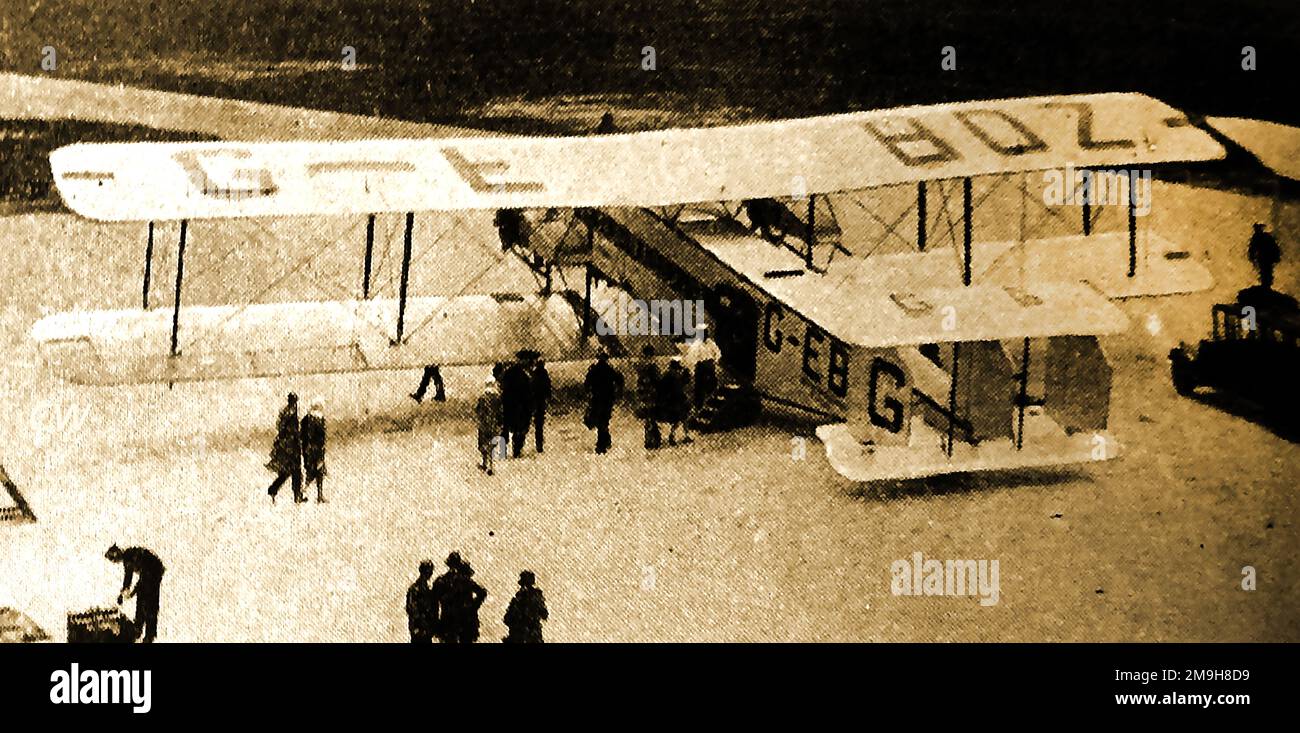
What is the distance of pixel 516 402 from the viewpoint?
6242mm

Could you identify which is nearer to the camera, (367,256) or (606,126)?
(606,126)

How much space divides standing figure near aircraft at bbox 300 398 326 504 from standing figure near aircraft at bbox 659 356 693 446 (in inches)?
46.7

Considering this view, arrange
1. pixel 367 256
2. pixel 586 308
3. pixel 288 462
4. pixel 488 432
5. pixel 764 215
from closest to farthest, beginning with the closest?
pixel 288 462
pixel 488 432
pixel 367 256
pixel 586 308
pixel 764 215

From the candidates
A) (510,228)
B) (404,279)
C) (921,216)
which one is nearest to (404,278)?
(404,279)

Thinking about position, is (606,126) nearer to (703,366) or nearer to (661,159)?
(661,159)

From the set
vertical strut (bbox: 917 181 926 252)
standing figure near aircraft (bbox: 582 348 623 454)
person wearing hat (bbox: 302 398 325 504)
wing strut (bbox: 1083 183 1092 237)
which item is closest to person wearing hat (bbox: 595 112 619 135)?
standing figure near aircraft (bbox: 582 348 623 454)

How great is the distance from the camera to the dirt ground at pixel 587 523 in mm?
5832

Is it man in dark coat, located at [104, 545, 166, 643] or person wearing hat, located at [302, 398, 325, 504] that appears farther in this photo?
person wearing hat, located at [302, 398, 325, 504]

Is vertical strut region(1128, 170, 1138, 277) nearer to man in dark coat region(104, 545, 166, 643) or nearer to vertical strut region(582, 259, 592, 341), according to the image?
vertical strut region(582, 259, 592, 341)

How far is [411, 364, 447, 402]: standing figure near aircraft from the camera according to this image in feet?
20.9

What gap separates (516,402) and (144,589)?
1.37 meters

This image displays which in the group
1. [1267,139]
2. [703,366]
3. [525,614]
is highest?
[1267,139]
